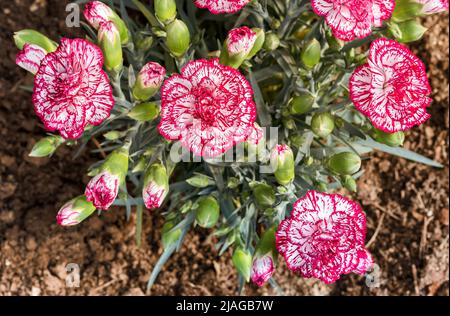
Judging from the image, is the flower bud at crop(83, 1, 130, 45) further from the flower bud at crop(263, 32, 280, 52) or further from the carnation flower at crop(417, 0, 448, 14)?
the carnation flower at crop(417, 0, 448, 14)

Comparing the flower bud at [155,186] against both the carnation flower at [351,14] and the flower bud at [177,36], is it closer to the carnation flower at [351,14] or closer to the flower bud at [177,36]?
the flower bud at [177,36]

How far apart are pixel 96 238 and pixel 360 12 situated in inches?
45.3

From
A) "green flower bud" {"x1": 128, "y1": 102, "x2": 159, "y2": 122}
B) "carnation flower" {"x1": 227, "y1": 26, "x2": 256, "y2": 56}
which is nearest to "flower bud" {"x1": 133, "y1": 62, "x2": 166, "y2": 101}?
"green flower bud" {"x1": 128, "y1": 102, "x2": 159, "y2": 122}

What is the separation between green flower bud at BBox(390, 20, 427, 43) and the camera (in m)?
1.22

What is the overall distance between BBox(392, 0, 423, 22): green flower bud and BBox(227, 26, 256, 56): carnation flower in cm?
36

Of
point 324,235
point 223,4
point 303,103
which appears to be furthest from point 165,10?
point 324,235

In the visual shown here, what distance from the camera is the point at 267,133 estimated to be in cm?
138

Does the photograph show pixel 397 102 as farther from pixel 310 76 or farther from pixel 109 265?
pixel 109 265

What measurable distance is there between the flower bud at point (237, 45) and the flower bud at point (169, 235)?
500mm

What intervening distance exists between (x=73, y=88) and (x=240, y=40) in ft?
1.14

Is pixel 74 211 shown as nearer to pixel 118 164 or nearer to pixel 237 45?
pixel 118 164

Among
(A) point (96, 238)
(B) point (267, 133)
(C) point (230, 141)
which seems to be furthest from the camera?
(A) point (96, 238)

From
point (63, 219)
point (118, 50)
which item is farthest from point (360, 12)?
point (63, 219)

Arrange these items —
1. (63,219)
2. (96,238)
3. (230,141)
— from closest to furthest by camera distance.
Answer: (230,141) < (63,219) < (96,238)
